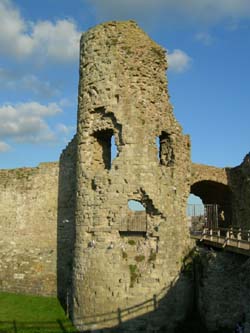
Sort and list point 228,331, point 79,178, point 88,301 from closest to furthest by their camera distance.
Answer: point 228,331 → point 88,301 → point 79,178

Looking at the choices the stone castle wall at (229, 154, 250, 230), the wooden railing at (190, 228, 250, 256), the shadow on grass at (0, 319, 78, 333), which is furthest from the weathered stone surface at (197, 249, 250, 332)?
the stone castle wall at (229, 154, 250, 230)

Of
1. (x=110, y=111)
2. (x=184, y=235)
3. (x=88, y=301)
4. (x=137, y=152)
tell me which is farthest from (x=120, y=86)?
(x=88, y=301)

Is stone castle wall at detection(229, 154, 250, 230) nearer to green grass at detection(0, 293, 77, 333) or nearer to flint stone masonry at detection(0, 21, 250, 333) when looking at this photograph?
flint stone masonry at detection(0, 21, 250, 333)

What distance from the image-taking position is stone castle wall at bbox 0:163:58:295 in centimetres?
1725

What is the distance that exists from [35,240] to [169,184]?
651cm

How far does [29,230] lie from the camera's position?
59.1 feet

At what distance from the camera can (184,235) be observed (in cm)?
1458

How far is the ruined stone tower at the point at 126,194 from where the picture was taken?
43.1ft

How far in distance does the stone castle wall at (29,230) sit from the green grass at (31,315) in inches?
26.9

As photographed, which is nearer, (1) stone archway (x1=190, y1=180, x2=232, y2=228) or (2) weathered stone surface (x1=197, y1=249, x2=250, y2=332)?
(2) weathered stone surface (x1=197, y1=249, x2=250, y2=332)

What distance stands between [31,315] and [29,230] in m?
4.11

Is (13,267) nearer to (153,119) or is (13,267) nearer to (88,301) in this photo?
(88,301)

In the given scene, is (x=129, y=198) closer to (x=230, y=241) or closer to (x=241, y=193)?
(x=230, y=241)

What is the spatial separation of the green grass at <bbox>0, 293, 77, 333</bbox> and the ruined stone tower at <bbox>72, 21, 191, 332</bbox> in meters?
0.73
